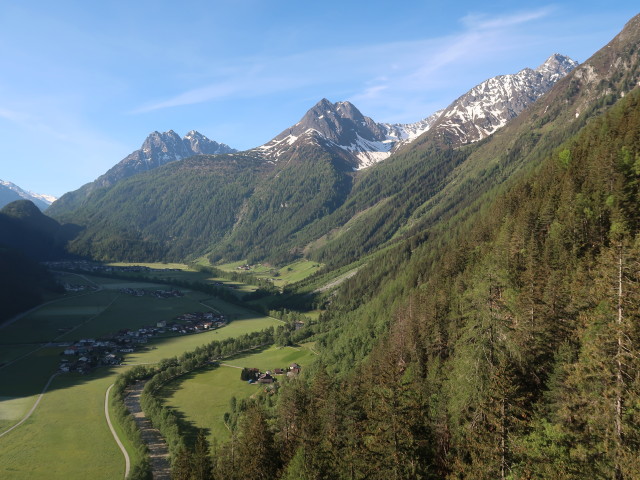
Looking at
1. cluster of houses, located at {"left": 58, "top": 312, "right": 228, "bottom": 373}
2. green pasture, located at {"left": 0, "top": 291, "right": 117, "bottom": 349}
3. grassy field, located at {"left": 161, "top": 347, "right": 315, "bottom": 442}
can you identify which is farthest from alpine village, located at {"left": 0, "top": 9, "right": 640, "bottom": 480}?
green pasture, located at {"left": 0, "top": 291, "right": 117, "bottom": 349}

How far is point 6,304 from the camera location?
180000 mm

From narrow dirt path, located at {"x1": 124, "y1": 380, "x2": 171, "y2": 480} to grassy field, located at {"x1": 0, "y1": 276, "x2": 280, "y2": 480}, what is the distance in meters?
5.92

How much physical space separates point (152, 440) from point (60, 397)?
1534 inches

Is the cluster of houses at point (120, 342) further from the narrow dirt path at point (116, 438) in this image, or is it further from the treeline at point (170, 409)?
the narrow dirt path at point (116, 438)

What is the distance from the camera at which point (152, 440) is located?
8094cm

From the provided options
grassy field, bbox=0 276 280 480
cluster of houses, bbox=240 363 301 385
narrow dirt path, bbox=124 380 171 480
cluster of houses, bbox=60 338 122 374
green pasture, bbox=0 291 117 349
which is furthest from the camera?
green pasture, bbox=0 291 117 349

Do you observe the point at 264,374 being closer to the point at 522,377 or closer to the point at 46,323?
the point at 522,377

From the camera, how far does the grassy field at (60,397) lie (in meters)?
A: 71.1

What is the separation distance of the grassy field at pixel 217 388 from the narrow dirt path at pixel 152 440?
7.09 meters

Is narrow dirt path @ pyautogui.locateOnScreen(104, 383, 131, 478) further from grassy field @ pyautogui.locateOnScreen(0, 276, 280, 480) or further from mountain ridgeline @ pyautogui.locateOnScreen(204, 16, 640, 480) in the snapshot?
mountain ridgeline @ pyautogui.locateOnScreen(204, 16, 640, 480)

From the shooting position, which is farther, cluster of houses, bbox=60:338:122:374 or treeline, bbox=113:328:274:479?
cluster of houses, bbox=60:338:122:374

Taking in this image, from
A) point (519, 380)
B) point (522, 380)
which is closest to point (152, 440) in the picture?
point (522, 380)

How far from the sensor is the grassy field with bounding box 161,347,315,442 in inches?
3460

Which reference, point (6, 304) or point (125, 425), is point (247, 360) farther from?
point (6, 304)
